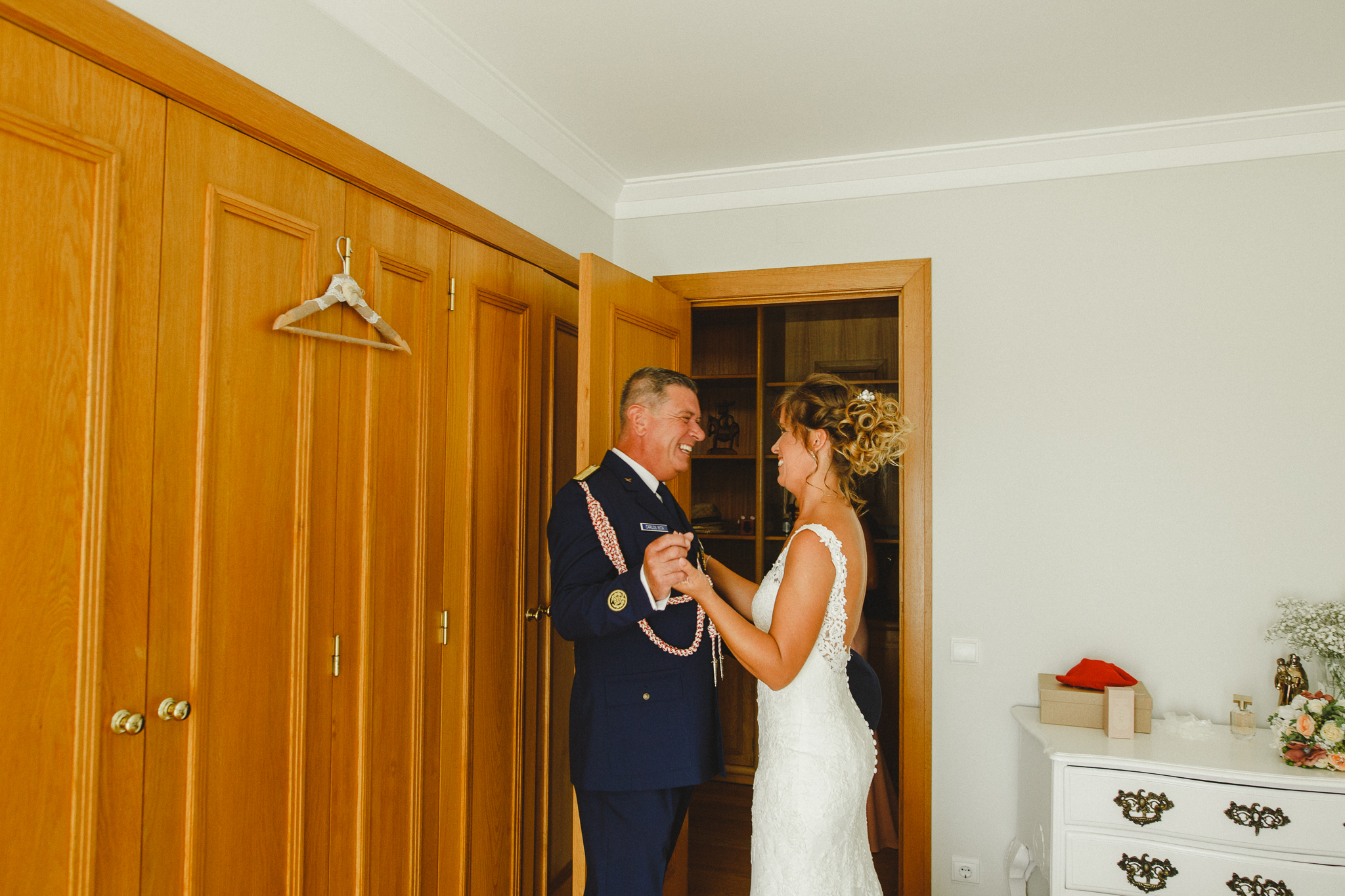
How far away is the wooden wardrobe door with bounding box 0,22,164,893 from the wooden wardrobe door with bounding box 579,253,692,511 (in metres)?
1.20

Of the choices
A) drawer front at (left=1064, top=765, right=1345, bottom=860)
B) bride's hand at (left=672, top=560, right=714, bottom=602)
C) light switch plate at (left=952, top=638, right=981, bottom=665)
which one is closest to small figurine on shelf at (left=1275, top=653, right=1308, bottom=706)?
drawer front at (left=1064, top=765, right=1345, bottom=860)

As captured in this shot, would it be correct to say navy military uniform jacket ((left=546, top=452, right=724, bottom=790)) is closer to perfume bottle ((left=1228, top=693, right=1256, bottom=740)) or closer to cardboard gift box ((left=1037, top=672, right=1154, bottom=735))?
cardboard gift box ((left=1037, top=672, right=1154, bottom=735))

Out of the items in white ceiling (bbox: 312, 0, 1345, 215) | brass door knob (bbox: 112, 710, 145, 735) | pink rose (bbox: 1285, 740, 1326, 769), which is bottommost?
pink rose (bbox: 1285, 740, 1326, 769)

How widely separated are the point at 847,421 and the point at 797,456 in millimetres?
167

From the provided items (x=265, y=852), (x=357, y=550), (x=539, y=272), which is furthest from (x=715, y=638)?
(x=539, y=272)

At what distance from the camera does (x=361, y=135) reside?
1.97m

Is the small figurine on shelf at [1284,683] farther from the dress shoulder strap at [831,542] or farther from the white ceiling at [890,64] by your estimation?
the white ceiling at [890,64]

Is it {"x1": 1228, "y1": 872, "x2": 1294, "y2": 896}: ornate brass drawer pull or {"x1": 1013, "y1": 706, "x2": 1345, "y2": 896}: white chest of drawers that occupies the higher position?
{"x1": 1013, "y1": 706, "x2": 1345, "y2": 896}: white chest of drawers

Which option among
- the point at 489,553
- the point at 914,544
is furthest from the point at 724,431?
the point at 489,553

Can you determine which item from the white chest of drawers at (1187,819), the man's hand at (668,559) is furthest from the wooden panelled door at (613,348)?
the white chest of drawers at (1187,819)

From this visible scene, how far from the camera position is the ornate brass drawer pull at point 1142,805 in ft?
7.52

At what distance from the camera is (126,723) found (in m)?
1.40

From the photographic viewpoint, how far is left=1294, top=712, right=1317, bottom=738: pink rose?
7.35 feet

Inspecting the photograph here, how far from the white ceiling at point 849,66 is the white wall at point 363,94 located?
0.07 m
